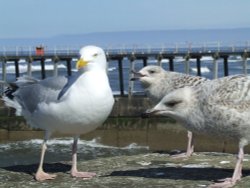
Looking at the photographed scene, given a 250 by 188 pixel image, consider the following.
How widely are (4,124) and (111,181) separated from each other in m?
17.1

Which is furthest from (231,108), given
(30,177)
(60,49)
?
(60,49)

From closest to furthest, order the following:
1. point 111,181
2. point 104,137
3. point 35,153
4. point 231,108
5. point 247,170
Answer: point 231,108 → point 111,181 → point 247,170 → point 35,153 → point 104,137

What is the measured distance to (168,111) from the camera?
22.8 feet

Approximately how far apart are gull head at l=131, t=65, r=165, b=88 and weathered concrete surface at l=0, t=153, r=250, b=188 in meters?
1.64

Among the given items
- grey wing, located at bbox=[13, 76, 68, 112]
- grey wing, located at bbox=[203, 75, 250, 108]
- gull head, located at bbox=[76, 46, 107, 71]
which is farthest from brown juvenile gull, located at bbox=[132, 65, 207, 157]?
grey wing, located at bbox=[203, 75, 250, 108]

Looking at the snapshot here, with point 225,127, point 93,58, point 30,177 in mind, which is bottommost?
point 30,177

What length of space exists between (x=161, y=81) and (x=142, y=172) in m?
2.82

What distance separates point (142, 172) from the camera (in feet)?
25.8

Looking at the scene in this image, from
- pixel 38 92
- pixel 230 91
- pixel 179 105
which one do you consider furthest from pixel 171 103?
pixel 38 92

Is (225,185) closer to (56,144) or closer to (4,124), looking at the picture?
(56,144)

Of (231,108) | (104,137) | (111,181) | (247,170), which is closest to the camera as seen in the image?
(231,108)

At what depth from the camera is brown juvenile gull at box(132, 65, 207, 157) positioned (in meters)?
9.96

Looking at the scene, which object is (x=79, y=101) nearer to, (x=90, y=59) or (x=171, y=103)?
(x=90, y=59)

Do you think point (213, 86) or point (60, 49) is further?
point (60, 49)
